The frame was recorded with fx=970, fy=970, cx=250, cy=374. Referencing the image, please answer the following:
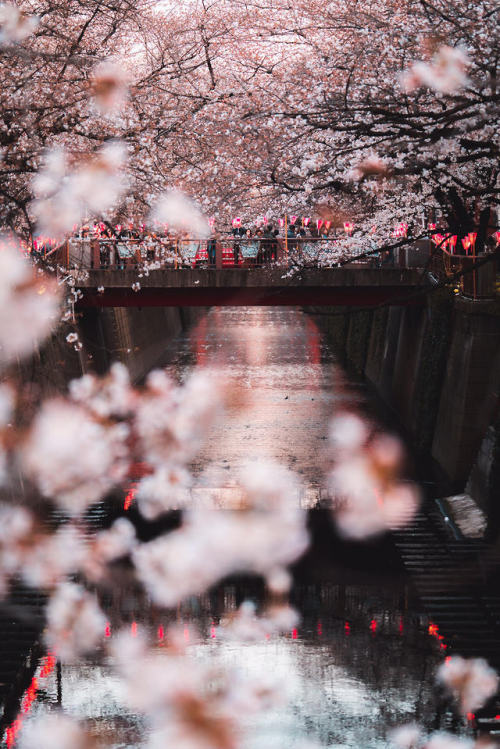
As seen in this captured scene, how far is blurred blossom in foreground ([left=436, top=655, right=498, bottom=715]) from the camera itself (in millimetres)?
11469

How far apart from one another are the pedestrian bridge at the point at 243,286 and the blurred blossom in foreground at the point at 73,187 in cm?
759

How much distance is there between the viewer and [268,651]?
12984 mm

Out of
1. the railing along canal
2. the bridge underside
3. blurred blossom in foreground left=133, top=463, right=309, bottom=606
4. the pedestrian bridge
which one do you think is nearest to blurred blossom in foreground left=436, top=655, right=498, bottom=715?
blurred blossom in foreground left=133, top=463, right=309, bottom=606

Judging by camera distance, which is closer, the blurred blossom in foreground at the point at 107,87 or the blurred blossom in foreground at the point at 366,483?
the blurred blossom in foreground at the point at 107,87

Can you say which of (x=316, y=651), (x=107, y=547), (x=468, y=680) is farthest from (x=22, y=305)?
(x=468, y=680)

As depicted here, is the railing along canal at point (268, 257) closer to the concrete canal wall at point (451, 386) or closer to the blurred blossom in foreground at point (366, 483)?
the concrete canal wall at point (451, 386)

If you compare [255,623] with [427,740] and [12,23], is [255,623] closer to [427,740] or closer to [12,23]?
[427,740]

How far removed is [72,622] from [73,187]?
6.42 metres

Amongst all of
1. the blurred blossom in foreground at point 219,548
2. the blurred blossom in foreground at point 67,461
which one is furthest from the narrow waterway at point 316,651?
the blurred blossom in foreground at point 67,461

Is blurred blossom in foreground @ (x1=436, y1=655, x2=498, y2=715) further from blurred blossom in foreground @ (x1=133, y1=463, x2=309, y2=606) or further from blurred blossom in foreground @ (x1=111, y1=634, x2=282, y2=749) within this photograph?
blurred blossom in foreground @ (x1=133, y1=463, x2=309, y2=606)

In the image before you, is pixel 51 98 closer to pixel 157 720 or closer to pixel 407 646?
pixel 157 720

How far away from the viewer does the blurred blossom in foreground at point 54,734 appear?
426 inches

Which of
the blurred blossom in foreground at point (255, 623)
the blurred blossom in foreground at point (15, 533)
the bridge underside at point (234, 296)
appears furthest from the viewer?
the bridge underside at point (234, 296)

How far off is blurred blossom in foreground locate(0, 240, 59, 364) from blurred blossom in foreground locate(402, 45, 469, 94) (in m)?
5.57
